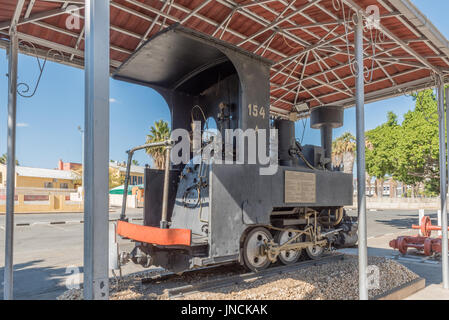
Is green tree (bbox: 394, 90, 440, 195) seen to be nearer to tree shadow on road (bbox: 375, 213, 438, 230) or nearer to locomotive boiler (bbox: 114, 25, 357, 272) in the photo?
tree shadow on road (bbox: 375, 213, 438, 230)

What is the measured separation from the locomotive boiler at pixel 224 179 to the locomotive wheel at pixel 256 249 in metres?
0.01

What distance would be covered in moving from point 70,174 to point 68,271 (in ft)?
122

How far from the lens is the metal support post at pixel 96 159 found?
2.07m

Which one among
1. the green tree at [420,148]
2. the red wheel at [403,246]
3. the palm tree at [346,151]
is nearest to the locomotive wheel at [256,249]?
the red wheel at [403,246]

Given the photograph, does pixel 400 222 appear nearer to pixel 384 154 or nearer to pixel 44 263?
pixel 384 154

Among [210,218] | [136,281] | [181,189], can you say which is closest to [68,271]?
[136,281]

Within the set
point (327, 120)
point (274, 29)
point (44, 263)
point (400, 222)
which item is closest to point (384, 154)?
point (400, 222)

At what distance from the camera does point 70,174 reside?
3981cm

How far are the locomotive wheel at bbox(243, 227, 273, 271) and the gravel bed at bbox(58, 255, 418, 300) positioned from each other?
0.24m

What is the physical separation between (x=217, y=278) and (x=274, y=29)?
4322 millimetres

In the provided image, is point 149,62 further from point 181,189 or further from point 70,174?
point 70,174

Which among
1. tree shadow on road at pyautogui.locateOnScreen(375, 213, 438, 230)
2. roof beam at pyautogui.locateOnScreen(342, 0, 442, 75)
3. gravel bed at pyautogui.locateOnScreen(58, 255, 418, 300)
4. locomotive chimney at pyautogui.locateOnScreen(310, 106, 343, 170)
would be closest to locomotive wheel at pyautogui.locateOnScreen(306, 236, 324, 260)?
gravel bed at pyautogui.locateOnScreen(58, 255, 418, 300)

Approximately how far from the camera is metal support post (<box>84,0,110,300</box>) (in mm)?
2066

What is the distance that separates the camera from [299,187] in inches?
198
